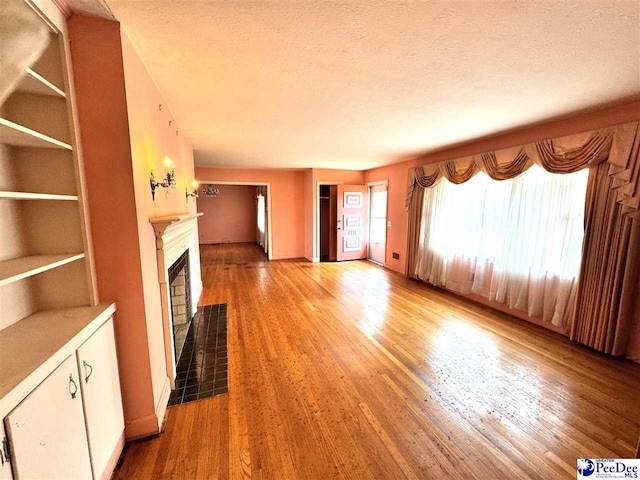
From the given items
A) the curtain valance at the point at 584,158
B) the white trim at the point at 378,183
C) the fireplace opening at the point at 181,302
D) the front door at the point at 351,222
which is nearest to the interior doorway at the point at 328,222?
the front door at the point at 351,222

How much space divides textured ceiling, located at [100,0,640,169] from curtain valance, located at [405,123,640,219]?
296 mm

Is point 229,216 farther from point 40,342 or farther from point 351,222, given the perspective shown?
point 40,342

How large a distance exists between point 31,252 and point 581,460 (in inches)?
124

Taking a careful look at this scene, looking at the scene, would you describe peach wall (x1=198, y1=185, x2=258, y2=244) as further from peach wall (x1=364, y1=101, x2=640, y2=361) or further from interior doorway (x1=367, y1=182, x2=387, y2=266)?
peach wall (x1=364, y1=101, x2=640, y2=361)

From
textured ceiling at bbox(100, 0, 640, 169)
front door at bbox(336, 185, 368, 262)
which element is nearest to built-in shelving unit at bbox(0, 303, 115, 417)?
textured ceiling at bbox(100, 0, 640, 169)

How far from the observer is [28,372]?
891 millimetres

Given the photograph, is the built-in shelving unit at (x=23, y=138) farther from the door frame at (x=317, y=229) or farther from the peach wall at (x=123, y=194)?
the door frame at (x=317, y=229)

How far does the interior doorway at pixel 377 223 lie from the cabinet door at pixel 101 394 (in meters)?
5.35

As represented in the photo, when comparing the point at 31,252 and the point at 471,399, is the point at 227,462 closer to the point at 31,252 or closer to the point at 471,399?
the point at 31,252

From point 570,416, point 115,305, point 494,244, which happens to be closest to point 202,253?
point 115,305

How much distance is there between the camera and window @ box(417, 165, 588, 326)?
278cm

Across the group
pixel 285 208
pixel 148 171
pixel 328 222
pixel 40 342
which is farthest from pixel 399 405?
pixel 328 222

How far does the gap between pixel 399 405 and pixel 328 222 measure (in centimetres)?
569

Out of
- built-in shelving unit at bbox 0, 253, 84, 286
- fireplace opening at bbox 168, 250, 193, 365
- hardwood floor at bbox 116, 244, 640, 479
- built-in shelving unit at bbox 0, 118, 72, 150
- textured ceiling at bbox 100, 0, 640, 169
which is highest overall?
textured ceiling at bbox 100, 0, 640, 169
